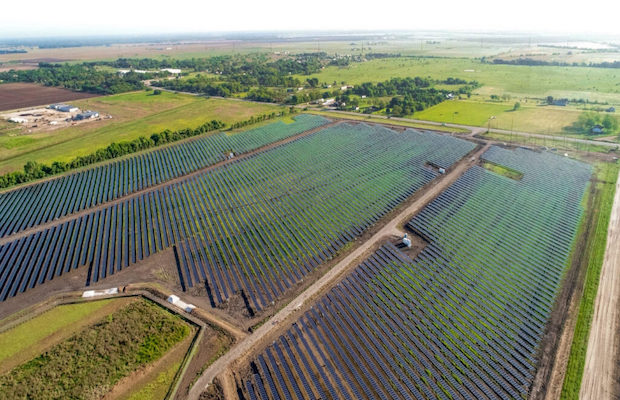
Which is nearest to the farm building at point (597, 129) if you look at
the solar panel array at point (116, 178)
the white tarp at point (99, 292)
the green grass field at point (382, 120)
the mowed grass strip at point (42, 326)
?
the green grass field at point (382, 120)

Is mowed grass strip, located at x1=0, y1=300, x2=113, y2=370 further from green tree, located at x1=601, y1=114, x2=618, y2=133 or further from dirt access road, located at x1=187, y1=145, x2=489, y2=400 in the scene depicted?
green tree, located at x1=601, y1=114, x2=618, y2=133

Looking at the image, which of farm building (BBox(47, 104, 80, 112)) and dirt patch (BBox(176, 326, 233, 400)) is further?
farm building (BBox(47, 104, 80, 112))

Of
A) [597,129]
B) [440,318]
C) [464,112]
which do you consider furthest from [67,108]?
[597,129]

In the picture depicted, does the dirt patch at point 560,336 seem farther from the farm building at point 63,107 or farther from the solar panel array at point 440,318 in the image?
the farm building at point 63,107

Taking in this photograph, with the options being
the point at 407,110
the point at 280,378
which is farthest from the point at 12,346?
the point at 407,110

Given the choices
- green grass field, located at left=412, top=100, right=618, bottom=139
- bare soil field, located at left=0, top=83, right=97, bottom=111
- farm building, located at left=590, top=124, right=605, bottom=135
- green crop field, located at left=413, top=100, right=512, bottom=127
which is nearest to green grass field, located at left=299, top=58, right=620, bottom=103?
green grass field, located at left=412, top=100, right=618, bottom=139
